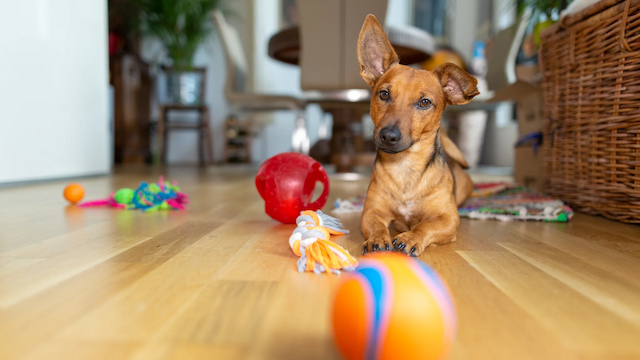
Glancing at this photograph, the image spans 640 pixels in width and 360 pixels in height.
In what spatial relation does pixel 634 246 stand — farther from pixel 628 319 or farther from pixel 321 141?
pixel 321 141

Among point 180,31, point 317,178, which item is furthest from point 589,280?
point 180,31

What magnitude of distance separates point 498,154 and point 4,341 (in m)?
6.21

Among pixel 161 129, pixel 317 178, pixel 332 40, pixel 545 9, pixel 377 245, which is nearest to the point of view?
pixel 377 245

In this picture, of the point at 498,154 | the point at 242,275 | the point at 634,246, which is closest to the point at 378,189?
the point at 242,275

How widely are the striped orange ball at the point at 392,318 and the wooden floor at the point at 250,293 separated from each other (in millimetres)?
88

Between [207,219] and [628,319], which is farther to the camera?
[207,219]

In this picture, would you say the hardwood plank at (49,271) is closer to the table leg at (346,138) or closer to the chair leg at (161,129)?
the table leg at (346,138)

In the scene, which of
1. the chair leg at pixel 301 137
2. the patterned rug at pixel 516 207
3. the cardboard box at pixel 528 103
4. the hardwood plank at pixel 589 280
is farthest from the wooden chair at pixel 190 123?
the hardwood plank at pixel 589 280

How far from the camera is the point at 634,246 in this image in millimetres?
1404

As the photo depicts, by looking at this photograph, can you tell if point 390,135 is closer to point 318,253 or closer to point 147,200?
point 318,253

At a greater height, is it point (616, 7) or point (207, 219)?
point (616, 7)

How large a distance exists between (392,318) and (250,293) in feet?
1.35

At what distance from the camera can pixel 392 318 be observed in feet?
1.89

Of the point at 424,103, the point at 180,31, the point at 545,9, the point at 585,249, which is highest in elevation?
the point at 180,31
